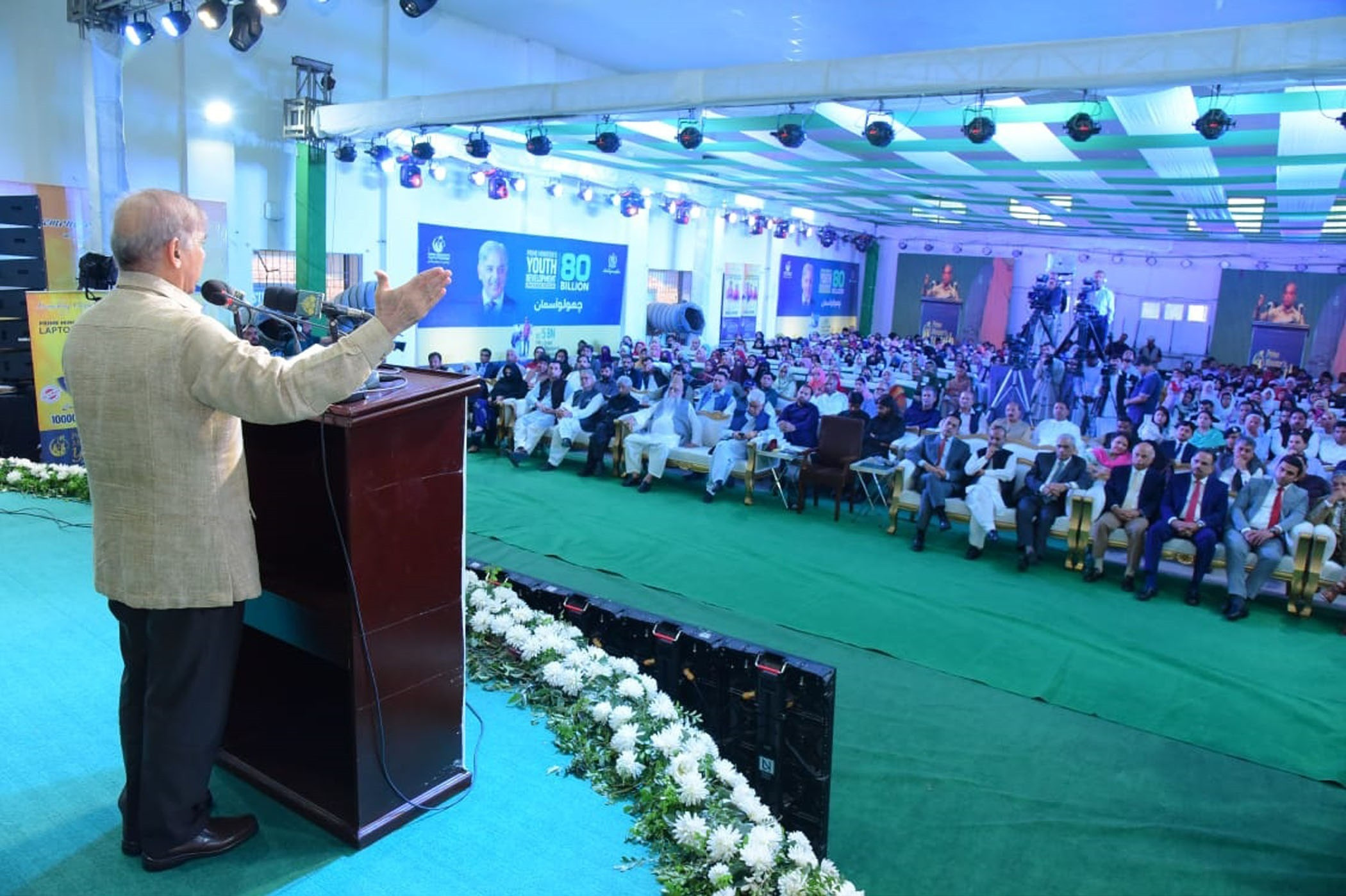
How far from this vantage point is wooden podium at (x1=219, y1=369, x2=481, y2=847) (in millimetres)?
1984

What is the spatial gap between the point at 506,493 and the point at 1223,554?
6.04 metres

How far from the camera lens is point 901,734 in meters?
4.27

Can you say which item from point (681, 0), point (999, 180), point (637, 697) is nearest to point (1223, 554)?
point (637, 697)

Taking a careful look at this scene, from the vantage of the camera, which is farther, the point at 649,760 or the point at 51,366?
the point at 51,366

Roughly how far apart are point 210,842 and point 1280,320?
82.3 feet

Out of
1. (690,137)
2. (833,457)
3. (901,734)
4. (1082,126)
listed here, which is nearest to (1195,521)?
(833,457)

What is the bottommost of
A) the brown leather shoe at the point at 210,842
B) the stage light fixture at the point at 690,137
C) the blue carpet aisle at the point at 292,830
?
the blue carpet aisle at the point at 292,830

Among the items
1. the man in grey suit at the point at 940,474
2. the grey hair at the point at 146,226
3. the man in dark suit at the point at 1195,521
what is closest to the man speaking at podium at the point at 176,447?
the grey hair at the point at 146,226

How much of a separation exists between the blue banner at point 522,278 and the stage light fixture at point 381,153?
1.37 m

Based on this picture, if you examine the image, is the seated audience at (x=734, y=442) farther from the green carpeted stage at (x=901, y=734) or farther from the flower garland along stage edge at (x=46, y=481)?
the flower garland along stage edge at (x=46, y=481)

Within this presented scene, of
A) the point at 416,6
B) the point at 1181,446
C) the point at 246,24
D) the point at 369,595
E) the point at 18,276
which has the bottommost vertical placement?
the point at 1181,446

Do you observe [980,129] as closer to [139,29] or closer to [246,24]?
[246,24]

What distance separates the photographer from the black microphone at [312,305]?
2.12 metres

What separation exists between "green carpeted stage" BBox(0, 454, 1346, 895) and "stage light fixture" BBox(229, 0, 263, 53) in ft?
13.9
